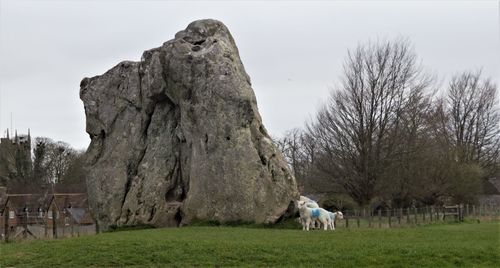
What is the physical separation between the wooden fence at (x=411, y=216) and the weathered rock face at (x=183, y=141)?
4.36 m

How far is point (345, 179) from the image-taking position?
45.5m

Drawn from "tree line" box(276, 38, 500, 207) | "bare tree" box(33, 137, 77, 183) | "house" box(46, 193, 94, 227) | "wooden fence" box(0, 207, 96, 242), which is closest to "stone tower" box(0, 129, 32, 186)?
"bare tree" box(33, 137, 77, 183)

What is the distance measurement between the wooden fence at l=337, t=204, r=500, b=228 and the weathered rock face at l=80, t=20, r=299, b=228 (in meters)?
4.36

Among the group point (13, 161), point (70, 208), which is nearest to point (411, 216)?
point (70, 208)

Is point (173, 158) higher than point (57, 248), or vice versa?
point (173, 158)

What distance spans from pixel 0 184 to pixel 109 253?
56.8m

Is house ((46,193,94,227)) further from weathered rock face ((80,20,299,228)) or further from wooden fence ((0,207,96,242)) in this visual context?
weathered rock face ((80,20,299,228))

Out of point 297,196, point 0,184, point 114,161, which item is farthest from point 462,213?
point 0,184

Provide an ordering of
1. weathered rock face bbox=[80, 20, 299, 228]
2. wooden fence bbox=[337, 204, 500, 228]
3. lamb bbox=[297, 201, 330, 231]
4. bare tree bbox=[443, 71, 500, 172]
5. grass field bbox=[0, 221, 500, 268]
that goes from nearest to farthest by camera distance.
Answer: grass field bbox=[0, 221, 500, 268] → lamb bbox=[297, 201, 330, 231] → weathered rock face bbox=[80, 20, 299, 228] → wooden fence bbox=[337, 204, 500, 228] → bare tree bbox=[443, 71, 500, 172]

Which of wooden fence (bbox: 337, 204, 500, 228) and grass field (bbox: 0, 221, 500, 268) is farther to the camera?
wooden fence (bbox: 337, 204, 500, 228)

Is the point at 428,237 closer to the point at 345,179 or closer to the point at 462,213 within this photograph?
the point at 462,213

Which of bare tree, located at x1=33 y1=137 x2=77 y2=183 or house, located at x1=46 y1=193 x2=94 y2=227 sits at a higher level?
bare tree, located at x1=33 y1=137 x2=77 y2=183

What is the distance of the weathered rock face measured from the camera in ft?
89.0

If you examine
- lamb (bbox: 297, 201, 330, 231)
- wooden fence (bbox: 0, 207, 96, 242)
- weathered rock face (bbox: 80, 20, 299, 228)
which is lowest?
wooden fence (bbox: 0, 207, 96, 242)
